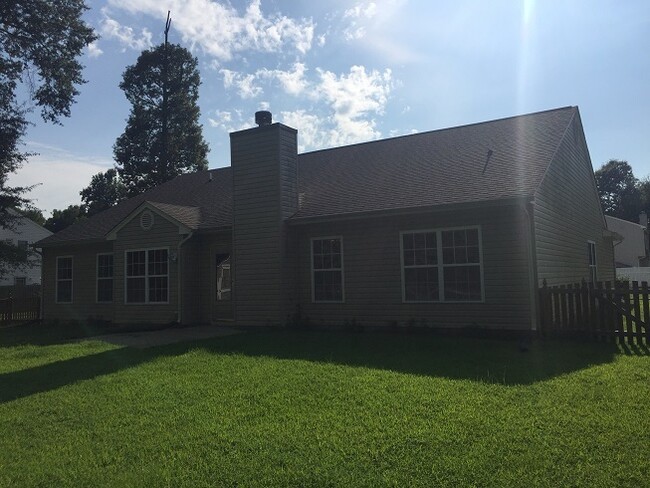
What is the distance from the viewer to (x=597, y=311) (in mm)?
9914

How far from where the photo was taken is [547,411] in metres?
5.21

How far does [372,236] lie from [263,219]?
3053 millimetres

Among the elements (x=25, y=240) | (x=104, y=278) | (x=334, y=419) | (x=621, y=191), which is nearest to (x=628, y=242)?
(x=621, y=191)

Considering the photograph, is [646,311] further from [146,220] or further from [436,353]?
[146,220]

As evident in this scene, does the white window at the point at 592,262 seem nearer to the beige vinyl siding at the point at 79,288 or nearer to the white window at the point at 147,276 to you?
the white window at the point at 147,276

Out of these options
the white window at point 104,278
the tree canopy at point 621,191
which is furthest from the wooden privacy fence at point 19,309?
the tree canopy at point 621,191

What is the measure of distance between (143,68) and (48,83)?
19807 millimetres

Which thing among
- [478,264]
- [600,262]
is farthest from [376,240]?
[600,262]

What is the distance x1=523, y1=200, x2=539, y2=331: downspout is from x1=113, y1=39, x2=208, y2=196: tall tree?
33896 mm

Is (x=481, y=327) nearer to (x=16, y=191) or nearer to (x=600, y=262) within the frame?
(x=600, y=262)

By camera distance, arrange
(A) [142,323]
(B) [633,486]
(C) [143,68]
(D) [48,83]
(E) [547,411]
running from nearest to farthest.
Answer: (B) [633,486] < (E) [547,411] < (A) [142,323] < (D) [48,83] < (C) [143,68]

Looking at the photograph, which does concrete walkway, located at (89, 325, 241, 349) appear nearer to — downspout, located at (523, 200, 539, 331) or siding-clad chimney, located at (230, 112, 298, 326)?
siding-clad chimney, located at (230, 112, 298, 326)

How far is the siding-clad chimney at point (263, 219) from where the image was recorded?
13273 mm

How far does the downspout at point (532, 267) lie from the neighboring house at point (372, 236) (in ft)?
0.14
